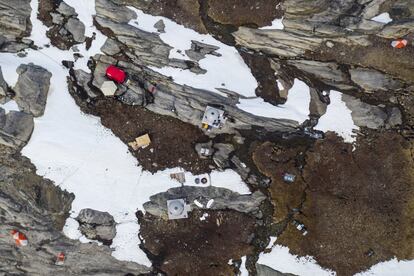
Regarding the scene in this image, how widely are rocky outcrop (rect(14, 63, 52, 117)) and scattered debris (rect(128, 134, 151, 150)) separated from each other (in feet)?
20.9

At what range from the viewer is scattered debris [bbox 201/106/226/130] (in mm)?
26297

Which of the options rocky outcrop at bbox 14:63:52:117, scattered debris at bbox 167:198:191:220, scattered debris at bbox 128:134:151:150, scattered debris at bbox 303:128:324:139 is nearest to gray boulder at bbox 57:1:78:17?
rocky outcrop at bbox 14:63:52:117

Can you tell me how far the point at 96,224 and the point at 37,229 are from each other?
150 inches

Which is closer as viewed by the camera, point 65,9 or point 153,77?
point 65,9

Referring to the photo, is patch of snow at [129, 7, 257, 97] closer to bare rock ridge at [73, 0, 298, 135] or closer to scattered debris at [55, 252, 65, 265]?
bare rock ridge at [73, 0, 298, 135]

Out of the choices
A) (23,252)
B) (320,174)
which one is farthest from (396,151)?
(23,252)

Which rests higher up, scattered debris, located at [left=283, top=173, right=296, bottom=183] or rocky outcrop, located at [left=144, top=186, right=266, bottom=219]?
scattered debris, located at [left=283, top=173, right=296, bottom=183]

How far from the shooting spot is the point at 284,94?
27531 mm

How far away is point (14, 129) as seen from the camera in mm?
25484

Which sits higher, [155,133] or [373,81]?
[373,81]

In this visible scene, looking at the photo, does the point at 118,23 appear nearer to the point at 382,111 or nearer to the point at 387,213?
the point at 382,111

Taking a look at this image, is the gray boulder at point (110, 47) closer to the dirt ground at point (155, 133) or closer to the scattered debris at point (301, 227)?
the dirt ground at point (155, 133)

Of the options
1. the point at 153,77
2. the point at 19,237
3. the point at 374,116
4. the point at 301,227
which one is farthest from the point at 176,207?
the point at 374,116

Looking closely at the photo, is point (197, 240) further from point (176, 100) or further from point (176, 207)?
point (176, 100)
